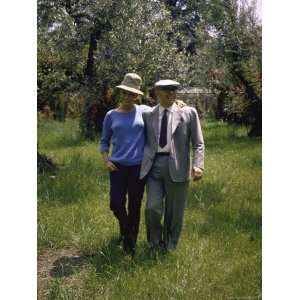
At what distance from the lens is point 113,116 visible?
5.01 metres

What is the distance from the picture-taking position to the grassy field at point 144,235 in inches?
179

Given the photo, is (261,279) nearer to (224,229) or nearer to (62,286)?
(224,229)

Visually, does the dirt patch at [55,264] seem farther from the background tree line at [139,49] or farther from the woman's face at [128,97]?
the woman's face at [128,97]

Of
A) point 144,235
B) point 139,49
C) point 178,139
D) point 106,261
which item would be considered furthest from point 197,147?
point 139,49

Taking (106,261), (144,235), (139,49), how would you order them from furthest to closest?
(139,49) < (144,235) < (106,261)

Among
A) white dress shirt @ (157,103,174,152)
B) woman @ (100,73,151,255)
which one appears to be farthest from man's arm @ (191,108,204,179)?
woman @ (100,73,151,255)

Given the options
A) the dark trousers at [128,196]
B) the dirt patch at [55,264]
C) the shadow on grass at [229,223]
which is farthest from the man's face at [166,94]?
the dirt patch at [55,264]

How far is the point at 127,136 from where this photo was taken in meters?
4.94

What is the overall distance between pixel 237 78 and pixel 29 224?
242 cm

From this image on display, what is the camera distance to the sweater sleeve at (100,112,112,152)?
198 inches

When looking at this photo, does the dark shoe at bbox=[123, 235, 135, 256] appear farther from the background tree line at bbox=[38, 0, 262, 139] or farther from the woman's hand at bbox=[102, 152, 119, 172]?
the background tree line at bbox=[38, 0, 262, 139]

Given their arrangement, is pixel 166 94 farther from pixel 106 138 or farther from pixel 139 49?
pixel 139 49

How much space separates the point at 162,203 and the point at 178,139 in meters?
0.55
